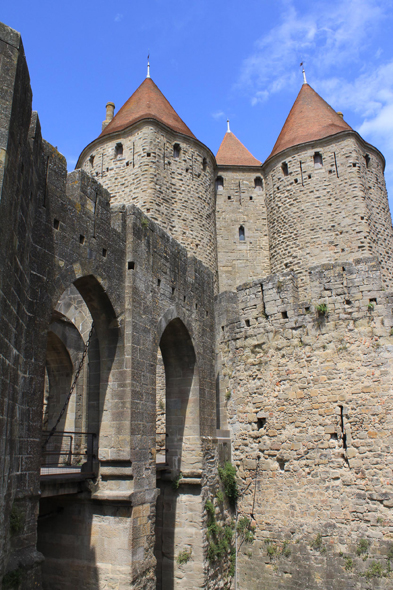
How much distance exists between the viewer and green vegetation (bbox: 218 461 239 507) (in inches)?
390

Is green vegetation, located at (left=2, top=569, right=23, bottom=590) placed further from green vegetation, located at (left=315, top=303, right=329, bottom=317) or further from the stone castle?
green vegetation, located at (left=315, top=303, right=329, bottom=317)

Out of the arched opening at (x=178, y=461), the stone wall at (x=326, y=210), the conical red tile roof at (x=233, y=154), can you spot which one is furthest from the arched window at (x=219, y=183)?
the arched opening at (x=178, y=461)

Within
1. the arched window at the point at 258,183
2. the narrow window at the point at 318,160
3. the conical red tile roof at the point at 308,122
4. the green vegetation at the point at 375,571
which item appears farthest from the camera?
the arched window at the point at 258,183

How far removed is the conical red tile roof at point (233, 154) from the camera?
21.1m

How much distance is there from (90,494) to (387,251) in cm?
1390

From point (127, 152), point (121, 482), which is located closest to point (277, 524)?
point (121, 482)

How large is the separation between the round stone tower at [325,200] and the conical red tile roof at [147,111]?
406cm

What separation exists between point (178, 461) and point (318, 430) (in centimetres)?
264

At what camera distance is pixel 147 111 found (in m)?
18.2

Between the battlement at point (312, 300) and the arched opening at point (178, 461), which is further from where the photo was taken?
the battlement at point (312, 300)

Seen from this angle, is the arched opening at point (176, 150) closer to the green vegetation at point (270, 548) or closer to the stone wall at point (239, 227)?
the stone wall at point (239, 227)

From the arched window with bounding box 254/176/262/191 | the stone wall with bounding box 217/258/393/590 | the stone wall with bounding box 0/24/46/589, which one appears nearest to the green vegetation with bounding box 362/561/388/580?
the stone wall with bounding box 217/258/393/590

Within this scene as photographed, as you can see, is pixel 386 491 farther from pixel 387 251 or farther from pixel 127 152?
pixel 127 152

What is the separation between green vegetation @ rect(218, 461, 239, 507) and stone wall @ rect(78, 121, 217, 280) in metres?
8.38
